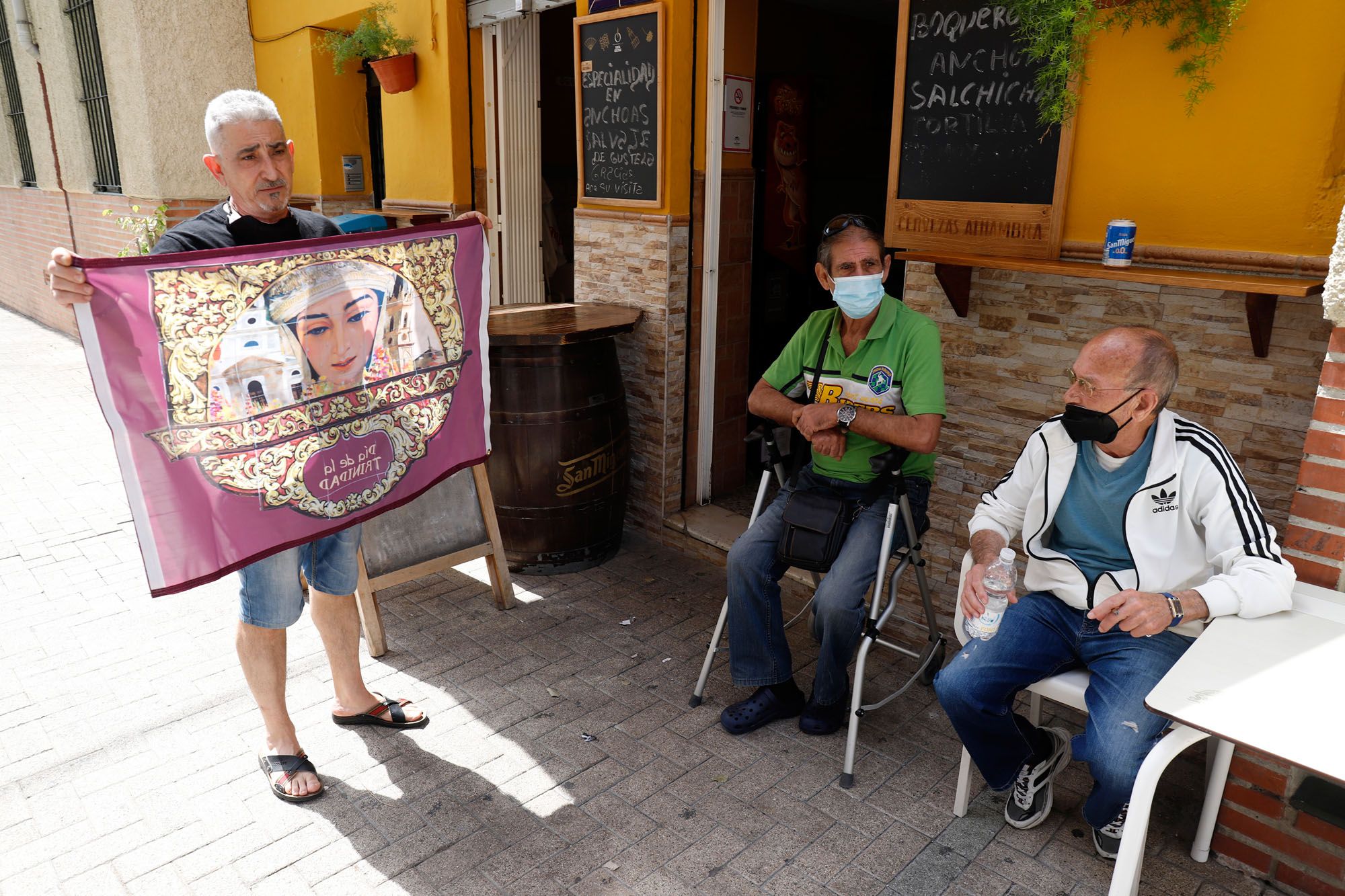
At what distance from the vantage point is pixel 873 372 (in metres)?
3.05

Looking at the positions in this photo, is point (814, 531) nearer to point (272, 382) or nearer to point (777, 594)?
point (777, 594)

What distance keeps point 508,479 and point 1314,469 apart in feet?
10.4

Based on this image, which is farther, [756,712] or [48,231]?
[48,231]

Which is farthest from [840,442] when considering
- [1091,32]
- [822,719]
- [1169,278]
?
[1091,32]

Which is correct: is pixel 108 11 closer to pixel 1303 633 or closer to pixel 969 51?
pixel 969 51

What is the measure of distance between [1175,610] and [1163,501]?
32 centimetres

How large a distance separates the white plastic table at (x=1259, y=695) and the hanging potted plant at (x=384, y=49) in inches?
221

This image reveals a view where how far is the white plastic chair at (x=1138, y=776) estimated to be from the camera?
188cm

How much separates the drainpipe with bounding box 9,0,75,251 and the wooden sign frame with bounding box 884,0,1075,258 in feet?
34.2

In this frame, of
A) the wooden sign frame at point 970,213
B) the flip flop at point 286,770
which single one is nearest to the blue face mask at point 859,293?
the wooden sign frame at point 970,213

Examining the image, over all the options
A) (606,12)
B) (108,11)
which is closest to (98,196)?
(108,11)

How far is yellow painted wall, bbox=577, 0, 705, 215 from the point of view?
4207mm

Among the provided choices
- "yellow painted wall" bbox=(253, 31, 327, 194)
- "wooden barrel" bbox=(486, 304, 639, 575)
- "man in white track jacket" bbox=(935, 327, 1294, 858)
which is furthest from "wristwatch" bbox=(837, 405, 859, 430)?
"yellow painted wall" bbox=(253, 31, 327, 194)

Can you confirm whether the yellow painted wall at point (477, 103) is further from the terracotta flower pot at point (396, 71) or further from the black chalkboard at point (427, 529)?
the black chalkboard at point (427, 529)
